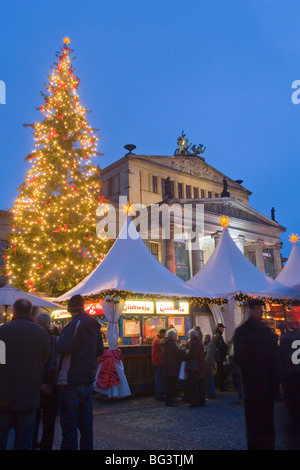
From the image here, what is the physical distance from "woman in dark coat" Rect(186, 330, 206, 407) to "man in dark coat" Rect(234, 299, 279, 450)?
6.27 meters

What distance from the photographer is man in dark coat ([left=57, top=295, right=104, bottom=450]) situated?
196 inches

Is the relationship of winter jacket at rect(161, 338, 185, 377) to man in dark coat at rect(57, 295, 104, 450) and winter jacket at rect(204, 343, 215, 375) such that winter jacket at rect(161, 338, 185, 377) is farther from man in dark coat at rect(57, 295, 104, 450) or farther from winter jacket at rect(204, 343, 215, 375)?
man in dark coat at rect(57, 295, 104, 450)

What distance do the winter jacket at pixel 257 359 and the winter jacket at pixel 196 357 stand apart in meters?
6.26

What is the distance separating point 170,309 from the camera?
15.6 m

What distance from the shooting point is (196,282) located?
16.9 metres

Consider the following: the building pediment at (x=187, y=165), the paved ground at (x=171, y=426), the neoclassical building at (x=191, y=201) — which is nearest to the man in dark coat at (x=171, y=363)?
the paved ground at (x=171, y=426)

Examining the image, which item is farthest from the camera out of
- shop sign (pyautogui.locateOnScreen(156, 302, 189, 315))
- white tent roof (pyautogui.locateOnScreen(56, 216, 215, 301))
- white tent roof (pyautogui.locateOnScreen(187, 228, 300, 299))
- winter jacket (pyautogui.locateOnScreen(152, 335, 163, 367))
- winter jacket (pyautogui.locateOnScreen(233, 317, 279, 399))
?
white tent roof (pyautogui.locateOnScreen(187, 228, 300, 299))

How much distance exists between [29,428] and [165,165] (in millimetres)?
43190

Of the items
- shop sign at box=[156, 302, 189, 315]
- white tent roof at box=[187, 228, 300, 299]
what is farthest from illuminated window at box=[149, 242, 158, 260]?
shop sign at box=[156, 302, 189, 315]

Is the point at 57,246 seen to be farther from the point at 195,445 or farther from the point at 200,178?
the point at 200,178

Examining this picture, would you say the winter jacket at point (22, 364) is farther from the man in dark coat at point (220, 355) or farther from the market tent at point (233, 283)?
the market tent at point (233, 283)

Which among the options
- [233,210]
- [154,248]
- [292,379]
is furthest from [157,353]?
[233,210]

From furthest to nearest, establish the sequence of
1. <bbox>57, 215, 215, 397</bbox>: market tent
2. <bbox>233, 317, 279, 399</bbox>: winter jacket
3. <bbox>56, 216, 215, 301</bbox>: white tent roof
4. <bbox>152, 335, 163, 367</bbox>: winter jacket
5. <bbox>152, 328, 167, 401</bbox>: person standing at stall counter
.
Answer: <bbox>56, 216, 215, 301</bbox>: white tent roof < <bbox>152, 335, 163, 367</bbox>: winter jacket < <bbox>152, 328, 167, 401</bbox>: person standing at stall counter < <bbox>57, 215, 215, 397</bbox>: market tent < <bbox>233, 317, 279, 399</bbox>: winter jacket

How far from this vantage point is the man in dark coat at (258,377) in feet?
14.6
